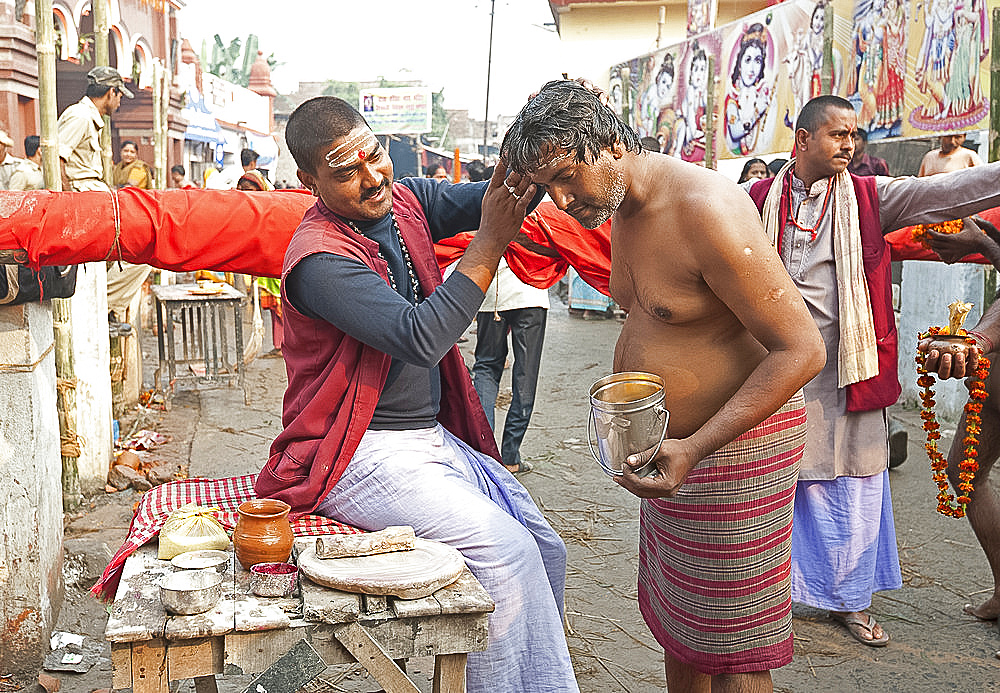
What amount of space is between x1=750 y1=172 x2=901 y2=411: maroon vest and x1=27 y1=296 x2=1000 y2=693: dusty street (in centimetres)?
95

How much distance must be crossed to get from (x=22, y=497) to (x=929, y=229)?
3.29 metres

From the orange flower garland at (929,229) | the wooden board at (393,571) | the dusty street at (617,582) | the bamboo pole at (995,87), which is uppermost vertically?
the bamboo pole at (995,87)

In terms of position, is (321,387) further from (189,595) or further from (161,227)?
(161,227)

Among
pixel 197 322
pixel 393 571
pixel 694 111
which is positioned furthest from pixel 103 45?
pixel 694 111

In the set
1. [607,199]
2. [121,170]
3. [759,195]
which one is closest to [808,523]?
[759,195]

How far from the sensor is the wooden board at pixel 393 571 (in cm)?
211

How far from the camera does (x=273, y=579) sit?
220cm

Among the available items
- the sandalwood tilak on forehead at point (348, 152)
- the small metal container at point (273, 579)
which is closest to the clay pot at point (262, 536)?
the small metal container at point (273, 579)

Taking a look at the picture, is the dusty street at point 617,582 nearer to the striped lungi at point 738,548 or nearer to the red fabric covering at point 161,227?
the striped lungi at point 738,548

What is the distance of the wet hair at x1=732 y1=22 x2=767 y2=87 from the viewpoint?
887cm

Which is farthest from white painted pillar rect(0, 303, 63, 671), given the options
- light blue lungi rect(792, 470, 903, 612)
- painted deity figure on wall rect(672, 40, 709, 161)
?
painted deity figure on wall rect(672, 40, 709, 161)

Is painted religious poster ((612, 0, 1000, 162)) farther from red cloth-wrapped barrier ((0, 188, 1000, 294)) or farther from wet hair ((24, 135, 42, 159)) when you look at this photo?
wet hair ((24, 135, 42, 159))

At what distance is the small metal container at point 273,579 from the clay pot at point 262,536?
3cm

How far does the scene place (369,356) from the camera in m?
2.49
